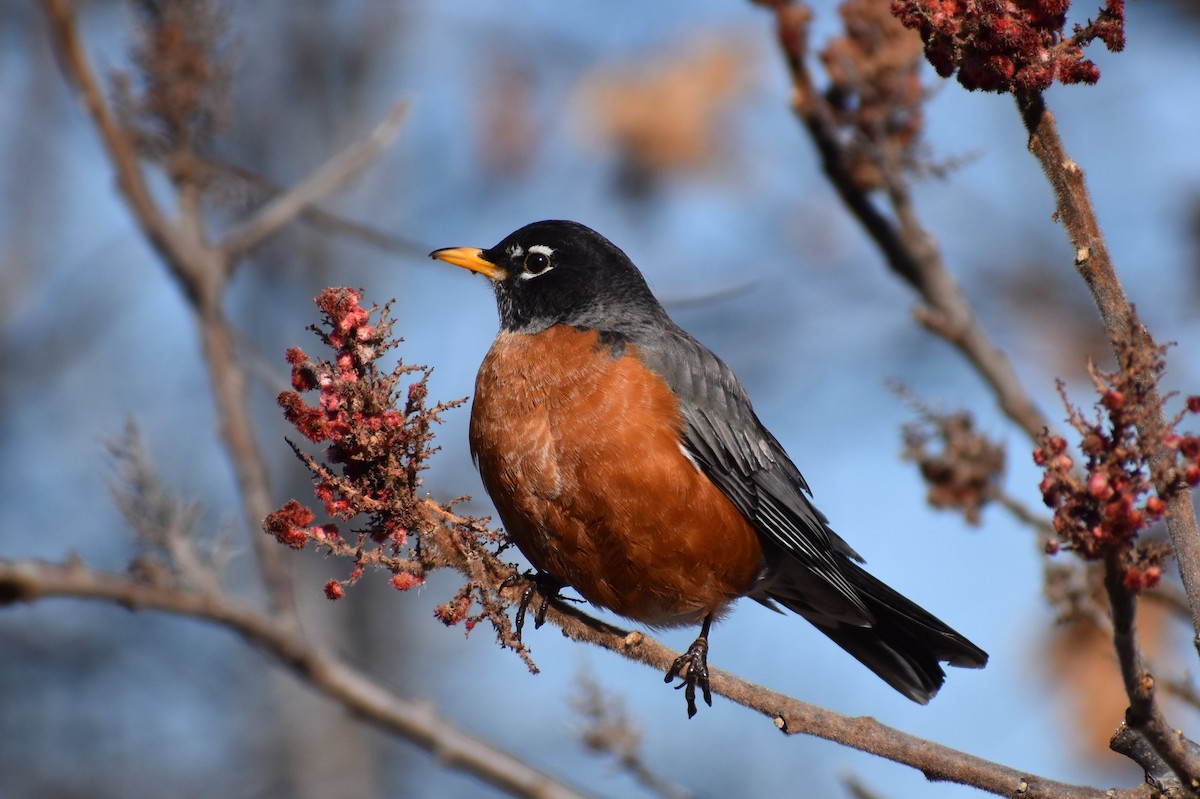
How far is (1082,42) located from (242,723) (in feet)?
29.7

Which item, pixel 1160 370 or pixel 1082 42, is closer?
pixel 1160 370

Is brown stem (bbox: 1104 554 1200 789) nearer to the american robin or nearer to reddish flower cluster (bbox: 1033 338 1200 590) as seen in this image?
reddish flower cluster (bbox: 1033 338 1200 590)

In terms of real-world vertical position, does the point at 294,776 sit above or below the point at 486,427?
above

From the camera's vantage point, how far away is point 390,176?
38.2 feet

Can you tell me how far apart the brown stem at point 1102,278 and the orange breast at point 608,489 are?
1.94 metres

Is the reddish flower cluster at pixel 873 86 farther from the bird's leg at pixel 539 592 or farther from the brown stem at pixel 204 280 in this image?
the brown stem at pixel 204 280

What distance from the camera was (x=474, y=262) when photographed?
4.76 m

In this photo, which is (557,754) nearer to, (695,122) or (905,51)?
(695,122)

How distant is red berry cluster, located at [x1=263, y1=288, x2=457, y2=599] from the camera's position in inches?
93.3

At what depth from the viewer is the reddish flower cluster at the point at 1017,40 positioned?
2.04m

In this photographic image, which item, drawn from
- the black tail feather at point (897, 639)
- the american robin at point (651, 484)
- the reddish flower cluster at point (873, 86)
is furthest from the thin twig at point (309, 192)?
the black tail feather at point (897, 639)

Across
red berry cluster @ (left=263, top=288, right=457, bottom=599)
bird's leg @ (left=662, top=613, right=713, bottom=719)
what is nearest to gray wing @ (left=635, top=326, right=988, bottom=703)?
bird's leg @ (left=662, top=613, right=713, bottom=719)

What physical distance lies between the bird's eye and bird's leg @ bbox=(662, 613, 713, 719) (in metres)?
1.72

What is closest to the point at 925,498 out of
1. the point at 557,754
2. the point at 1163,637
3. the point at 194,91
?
the point at 1163,637
